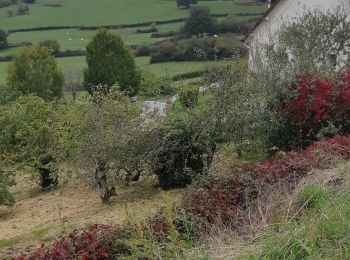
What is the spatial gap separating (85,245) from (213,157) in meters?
6.40

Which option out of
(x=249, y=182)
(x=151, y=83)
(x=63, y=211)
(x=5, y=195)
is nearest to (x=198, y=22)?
(x=151, y=83)

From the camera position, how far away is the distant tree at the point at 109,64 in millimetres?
39250

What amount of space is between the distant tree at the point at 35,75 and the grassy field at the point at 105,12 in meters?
37.2

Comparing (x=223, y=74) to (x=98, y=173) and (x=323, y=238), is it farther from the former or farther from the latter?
(x=323, y=238)

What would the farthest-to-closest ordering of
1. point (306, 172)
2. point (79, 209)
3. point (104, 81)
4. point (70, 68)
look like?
1. point (70, 68)
2. point (104, 81)
3. point (79, 209)
4. point (306, 172)

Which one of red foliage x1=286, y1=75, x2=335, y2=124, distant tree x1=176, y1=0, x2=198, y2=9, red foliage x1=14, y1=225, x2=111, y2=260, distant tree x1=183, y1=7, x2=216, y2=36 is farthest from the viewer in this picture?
distant tree x1=176, y1=0, x2=198, y2=9

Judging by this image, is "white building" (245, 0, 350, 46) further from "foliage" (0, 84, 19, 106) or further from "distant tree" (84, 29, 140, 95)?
"distant tree" (84, 29, 140, 95)

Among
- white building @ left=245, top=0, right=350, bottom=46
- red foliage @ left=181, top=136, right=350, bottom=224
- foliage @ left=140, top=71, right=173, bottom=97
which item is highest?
white building @ left=245, top=0, right=350, bottom=46

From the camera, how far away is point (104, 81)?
39.3 meters

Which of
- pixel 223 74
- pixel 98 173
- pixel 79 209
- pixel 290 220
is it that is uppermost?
pixel 223 74

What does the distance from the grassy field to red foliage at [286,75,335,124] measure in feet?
A: 187

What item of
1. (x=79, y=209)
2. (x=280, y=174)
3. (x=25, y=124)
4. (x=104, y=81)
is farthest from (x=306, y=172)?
(x=104, y=81)

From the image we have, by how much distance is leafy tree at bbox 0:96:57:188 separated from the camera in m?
19.0

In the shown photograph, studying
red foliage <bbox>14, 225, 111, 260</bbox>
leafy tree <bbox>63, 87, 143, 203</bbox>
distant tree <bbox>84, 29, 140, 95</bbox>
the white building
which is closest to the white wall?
the white building
